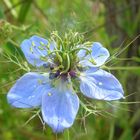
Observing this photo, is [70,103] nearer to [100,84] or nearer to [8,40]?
[100,84]

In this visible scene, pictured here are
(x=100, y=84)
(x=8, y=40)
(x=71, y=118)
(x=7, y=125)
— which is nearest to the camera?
(x=71, y=118)

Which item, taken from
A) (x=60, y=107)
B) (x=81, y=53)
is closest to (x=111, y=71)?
(x=81, y=53)

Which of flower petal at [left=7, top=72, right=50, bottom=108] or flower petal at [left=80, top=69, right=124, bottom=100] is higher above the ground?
flower petal at [left=7, top=72, right=50, bottom=108]

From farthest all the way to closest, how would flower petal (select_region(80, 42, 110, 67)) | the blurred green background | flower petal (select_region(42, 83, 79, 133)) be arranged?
the blurred green background
flower petal (select_region(80, 42, 110, 67))
flower petal (select_region(42, 83, 79, 133))

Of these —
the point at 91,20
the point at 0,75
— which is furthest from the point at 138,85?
the point at 0,75

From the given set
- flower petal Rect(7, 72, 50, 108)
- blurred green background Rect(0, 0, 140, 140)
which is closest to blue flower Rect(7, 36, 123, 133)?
Result: flower petal Rect(7, 72, 50, 108)

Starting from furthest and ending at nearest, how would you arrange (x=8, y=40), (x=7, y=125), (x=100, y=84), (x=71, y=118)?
(x=7, y=125), (x=8, y=40), (x=100, y=84), (x=71, y=118)

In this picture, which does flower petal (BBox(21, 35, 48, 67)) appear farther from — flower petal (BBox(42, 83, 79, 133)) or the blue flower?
flower petal (BBox(42, 83, 79, 133))
